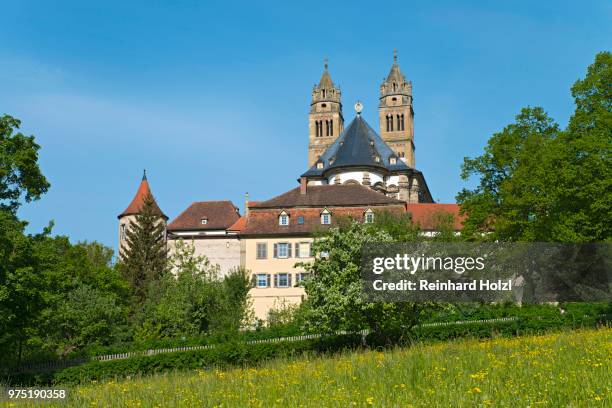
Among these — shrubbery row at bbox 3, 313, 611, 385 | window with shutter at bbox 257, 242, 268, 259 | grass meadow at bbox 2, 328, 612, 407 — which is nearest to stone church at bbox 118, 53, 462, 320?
window with shutter at bbox 257, 242, 268, 259

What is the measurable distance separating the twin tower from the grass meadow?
110 m

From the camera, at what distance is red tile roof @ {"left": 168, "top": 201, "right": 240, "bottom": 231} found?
78.3 meters

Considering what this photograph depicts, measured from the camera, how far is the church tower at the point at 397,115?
403ft

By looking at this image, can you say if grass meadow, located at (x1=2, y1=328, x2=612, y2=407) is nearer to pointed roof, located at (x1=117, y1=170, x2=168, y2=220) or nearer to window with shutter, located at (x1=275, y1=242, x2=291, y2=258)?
window with shutter, located at (x1=275, y1=242, x2=291, y2=258)

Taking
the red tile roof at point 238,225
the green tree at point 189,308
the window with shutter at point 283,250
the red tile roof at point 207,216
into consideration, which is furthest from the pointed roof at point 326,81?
the green tree at point 189,308

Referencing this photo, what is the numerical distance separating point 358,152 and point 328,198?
2688 centimetres

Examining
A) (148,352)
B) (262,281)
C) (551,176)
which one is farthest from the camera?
(262,281)

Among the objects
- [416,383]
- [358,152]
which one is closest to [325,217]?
[358,152]

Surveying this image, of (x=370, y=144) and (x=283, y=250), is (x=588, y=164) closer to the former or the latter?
(x=283, y=250)

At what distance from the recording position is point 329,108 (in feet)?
413

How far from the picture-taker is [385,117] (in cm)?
12494

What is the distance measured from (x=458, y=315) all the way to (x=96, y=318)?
19.3m

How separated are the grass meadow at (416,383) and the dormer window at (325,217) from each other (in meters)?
45.0

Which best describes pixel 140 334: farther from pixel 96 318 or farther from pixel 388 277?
pixel 388 277
